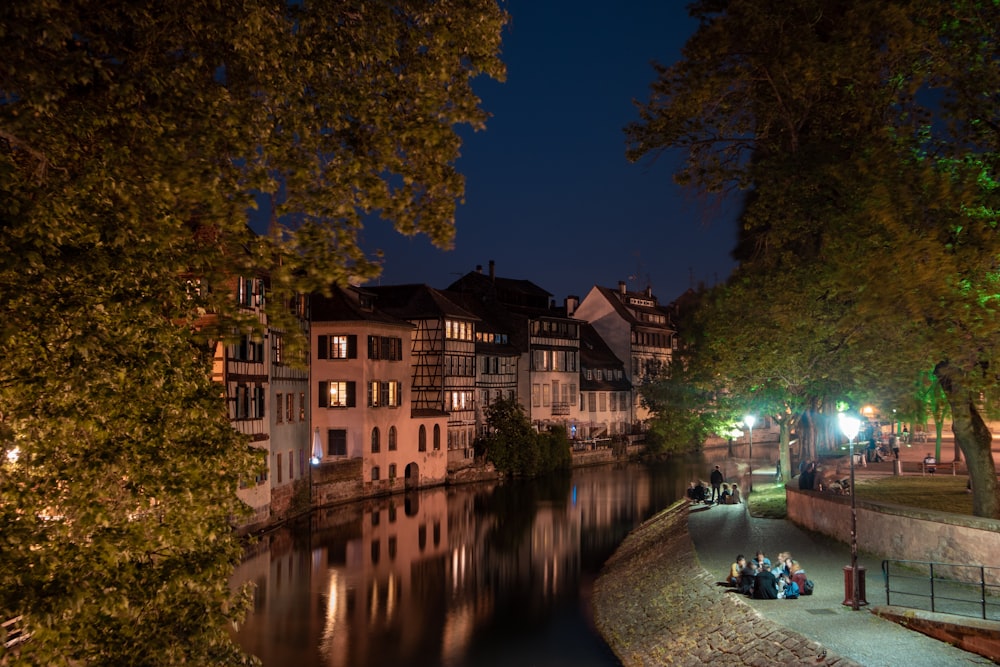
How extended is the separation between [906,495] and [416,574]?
17356 mm

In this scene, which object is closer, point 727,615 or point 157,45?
point 157,45

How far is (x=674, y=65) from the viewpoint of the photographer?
86.5 ft

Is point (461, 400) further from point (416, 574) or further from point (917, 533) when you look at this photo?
point (917, 533)

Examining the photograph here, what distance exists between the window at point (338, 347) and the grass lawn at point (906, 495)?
70.8 ft

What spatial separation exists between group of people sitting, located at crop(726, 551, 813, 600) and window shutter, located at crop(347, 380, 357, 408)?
30.3 metres

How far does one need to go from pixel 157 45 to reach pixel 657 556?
25198 mm

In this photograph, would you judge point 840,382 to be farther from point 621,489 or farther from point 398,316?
point 398,316

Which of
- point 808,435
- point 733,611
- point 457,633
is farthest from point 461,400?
point 733,611

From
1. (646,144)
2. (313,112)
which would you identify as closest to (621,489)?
(646,144)

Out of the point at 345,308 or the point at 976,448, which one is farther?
the point at 345,308

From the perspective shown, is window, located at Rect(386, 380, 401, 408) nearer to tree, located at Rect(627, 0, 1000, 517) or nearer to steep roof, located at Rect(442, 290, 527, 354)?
steep roof, located at Rect(442, 290, 527, 354)

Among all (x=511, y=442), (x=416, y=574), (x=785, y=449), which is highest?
(x=785, y=449)

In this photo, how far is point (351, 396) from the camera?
162ft

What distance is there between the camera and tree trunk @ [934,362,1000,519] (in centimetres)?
2203
